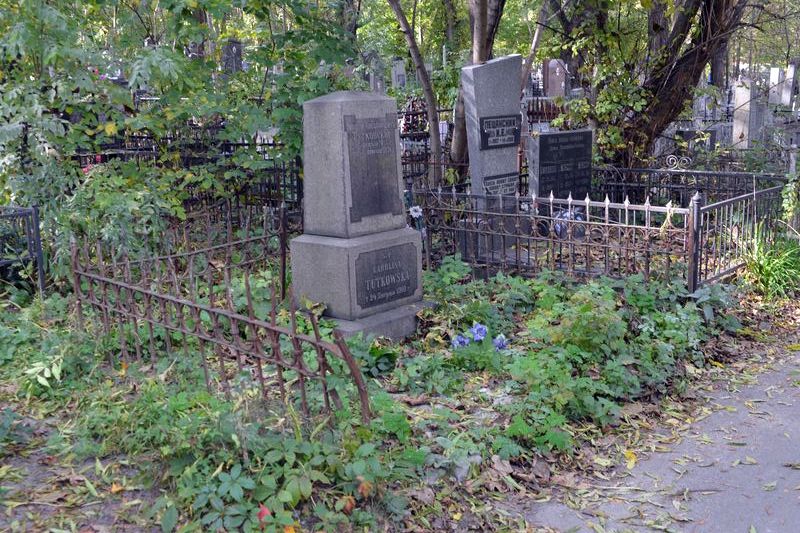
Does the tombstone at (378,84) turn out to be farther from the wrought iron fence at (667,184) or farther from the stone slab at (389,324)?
the stone slab at (389,324)

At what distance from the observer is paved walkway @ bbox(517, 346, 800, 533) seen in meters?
4.17

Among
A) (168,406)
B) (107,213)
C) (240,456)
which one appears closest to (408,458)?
(240,456)

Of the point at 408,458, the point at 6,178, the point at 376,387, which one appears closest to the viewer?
the point at 408,458

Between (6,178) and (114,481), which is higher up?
(6,178)

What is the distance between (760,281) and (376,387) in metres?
4.71

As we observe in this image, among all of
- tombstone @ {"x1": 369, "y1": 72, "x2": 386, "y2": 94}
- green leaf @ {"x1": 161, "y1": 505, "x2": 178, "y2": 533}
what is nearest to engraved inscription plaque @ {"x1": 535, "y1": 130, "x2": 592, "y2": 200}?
green leaf @ {"x1": 161, "y1": 505, "x2": 178, "y2": 533}

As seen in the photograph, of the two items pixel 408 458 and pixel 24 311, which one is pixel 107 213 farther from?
pixel 408 458

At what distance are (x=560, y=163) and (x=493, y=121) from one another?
1413 millimetres

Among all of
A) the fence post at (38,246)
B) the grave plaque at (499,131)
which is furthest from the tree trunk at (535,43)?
the fence post at (38,246)

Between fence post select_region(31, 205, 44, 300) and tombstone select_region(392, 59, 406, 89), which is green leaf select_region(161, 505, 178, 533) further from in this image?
tombstone select_region(392, 59, 406, 89)

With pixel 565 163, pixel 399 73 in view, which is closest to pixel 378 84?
pixel 399 73

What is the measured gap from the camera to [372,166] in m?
6.58

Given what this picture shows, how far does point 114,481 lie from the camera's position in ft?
12.9

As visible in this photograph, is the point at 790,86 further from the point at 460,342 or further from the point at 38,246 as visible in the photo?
the point at 38,246
